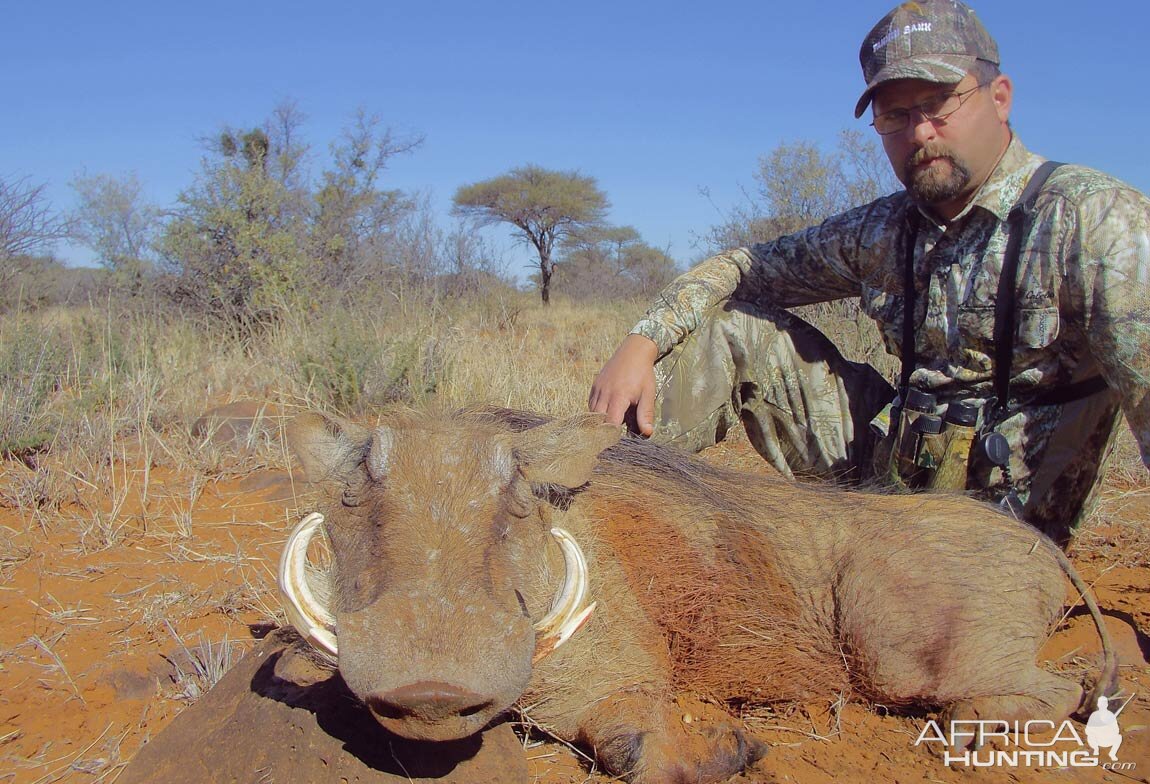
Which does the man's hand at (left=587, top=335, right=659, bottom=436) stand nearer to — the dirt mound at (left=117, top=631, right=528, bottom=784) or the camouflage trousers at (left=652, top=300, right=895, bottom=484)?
the camouflage trousers at (left=652, top=300, right=895, bottom=484)

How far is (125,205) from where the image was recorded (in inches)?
855

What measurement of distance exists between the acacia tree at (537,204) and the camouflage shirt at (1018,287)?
21.0 meters

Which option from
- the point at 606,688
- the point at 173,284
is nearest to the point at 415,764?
the point at 606,688

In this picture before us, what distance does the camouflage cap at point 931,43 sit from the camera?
267cm

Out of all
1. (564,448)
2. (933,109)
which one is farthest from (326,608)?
(933,109)

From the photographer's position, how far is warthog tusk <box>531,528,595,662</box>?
1755 mm

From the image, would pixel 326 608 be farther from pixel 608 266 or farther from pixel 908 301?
pixel 608 266

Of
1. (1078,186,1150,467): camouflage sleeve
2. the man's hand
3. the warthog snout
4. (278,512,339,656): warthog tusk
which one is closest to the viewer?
the warthog snout

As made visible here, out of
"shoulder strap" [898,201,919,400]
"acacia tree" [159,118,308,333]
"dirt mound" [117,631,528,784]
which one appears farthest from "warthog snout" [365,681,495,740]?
"acacia tree" [159,118,308,333]

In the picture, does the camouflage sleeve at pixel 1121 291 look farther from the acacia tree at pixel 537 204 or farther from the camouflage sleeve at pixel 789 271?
the acacia tree at pixel 537 204

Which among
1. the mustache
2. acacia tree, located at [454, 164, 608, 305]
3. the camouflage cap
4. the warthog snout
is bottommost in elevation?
the warthog snout

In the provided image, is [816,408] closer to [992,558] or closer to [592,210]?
[992,558]

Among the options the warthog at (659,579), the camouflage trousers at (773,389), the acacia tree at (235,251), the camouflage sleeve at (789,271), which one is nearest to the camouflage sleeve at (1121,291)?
the warthog at (659,579)

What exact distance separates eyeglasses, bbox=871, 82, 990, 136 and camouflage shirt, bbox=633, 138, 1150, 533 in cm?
25
